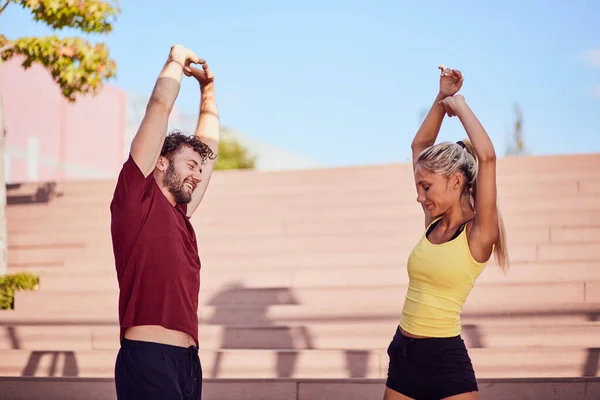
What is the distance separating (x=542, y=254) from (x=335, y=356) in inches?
124

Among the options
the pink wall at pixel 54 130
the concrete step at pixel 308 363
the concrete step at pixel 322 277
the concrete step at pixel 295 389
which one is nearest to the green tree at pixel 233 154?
the pink wall at pixel 54 130

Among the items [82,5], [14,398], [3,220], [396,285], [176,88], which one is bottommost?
[14,398]

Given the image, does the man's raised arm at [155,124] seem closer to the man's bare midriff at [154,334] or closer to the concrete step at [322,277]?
the man's bare midriff at [154,334]

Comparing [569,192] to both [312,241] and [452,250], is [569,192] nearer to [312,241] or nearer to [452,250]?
[312,241]

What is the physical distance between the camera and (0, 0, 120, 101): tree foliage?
344 inches

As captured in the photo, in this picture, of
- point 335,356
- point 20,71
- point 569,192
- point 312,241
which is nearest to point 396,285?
point 335,356

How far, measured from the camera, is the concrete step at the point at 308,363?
5.96 meters

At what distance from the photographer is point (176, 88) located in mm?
2904

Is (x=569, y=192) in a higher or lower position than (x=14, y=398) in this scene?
higher

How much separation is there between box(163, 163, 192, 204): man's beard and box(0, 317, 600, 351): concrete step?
3.80 m

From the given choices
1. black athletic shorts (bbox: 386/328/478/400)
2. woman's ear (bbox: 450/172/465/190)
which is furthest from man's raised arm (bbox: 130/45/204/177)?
black athletic shorts (bbox: 386/328/478/400)

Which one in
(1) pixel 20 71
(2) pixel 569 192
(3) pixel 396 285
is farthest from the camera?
(1) pixel 20 71

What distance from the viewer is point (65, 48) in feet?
29.0

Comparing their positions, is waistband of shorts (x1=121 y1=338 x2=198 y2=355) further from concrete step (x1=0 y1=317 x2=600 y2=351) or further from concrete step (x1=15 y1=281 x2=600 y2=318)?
concrete step (x1=15 y1=281 x2=600 y2=318)
